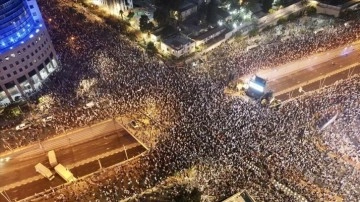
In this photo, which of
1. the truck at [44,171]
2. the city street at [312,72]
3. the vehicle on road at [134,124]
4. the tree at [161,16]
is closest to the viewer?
the truck at [44,171]

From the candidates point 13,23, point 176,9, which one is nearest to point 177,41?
point 176,9

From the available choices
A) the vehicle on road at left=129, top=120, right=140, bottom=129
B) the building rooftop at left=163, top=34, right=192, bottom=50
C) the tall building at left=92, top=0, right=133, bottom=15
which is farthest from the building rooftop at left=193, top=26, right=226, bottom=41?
the vehicle on road at left=129, top=120, right=140, bottom=129

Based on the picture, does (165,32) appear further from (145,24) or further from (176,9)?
(176,9)

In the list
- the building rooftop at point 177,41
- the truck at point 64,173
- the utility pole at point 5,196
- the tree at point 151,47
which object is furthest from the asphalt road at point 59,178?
the tree at point 151,47

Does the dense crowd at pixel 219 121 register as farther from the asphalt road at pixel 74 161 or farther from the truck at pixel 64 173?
the asphalt road at pixel 74 161

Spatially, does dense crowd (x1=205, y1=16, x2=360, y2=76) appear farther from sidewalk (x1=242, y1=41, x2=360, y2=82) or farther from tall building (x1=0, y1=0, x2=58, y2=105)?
tall building (x1=0, y1=0, x2=58, y2=105)

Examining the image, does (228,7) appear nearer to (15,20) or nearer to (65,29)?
(65,29)
